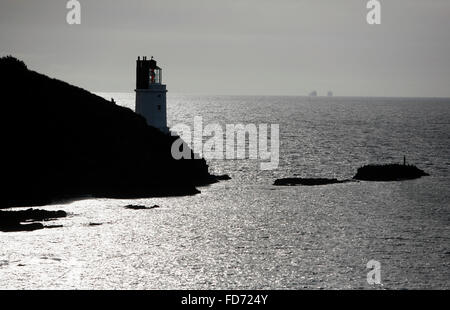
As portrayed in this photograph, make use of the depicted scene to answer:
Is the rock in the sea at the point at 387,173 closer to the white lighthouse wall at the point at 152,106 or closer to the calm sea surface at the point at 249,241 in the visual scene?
the calm sea surface at the point at 249,241

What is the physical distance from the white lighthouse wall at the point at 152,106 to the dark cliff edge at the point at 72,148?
5.80m

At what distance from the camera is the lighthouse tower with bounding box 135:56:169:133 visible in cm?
8031

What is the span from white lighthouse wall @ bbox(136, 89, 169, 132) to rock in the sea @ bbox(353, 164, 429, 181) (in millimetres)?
25610

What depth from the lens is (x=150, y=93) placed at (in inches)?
3187

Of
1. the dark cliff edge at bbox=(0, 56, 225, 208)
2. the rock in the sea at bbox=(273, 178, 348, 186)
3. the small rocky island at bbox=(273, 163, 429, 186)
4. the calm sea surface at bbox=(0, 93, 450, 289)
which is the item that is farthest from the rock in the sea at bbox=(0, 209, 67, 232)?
the small rocky island at bbox=(273, 163, 429, 186)

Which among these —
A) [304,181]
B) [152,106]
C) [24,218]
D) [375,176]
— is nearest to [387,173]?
[375,176]

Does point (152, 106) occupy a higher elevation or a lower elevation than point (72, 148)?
higher

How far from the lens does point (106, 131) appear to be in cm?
7038

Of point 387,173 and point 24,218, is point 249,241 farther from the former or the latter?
point 387,173

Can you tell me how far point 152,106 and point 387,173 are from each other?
30.5 m
